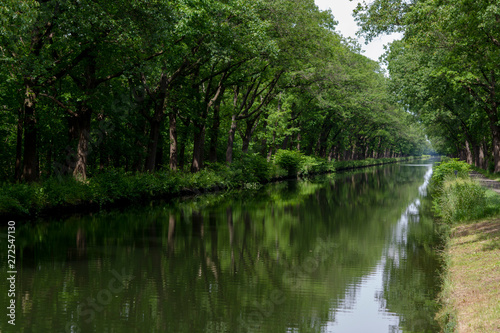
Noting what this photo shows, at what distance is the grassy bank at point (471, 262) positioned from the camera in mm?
6629

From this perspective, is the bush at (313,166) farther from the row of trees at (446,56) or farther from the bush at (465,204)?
the bush at (465,204)

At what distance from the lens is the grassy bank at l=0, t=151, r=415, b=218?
55.8 ft

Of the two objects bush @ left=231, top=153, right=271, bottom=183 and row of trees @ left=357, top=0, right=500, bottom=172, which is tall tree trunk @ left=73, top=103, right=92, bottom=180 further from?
bush @ left=231, top=153, right=271, bottom=183

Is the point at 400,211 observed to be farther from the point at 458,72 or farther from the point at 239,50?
the point at 239,50

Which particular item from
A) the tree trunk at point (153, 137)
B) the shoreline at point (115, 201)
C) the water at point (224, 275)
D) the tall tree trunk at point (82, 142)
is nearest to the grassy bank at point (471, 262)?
the water at point (224, 275)

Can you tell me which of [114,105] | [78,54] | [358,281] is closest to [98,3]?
[78,54]

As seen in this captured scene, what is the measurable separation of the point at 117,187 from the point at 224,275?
13.5m

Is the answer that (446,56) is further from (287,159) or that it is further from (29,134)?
Result: (287,159)

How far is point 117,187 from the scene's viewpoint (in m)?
22.2

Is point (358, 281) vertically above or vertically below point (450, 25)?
below

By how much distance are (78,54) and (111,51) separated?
2.31 meters

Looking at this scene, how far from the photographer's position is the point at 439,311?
7.64 meters

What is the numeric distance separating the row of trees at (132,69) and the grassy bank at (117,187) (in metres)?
1.30

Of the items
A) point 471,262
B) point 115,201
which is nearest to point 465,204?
point 471,262
